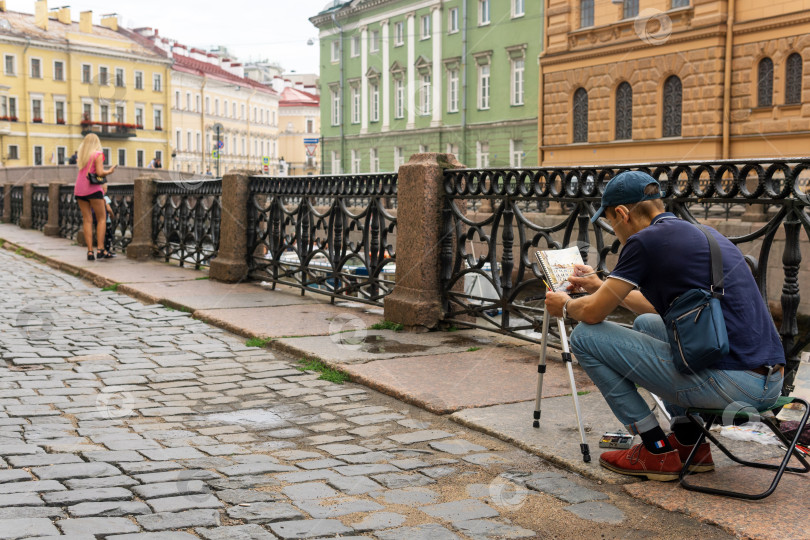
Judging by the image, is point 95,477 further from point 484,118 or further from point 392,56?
point 392,56

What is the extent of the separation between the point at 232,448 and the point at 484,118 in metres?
44.0

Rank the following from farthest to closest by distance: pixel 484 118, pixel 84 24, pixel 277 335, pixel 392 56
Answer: pixel 84 24 < pixel 392 56 < pixel 484 118 < pixel 277 335

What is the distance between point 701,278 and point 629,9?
1249 inches

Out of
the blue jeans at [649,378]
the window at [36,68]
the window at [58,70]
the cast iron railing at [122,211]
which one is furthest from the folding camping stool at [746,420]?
the window at [58,70]

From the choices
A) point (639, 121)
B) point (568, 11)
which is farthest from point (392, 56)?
point (639, 121)

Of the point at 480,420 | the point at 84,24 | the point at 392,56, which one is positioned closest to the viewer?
the point at 480,420

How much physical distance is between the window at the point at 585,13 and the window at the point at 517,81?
9.43 metres

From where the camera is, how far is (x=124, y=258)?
15.2 m

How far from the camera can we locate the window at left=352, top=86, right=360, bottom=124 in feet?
199

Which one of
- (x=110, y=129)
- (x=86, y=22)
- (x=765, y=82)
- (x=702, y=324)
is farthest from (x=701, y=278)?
(x=86, y=22)

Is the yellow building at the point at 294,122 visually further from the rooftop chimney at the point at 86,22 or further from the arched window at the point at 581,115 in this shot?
the arched window at the point at 581,115

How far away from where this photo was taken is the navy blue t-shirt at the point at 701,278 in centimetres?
382

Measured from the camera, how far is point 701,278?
3.81 m

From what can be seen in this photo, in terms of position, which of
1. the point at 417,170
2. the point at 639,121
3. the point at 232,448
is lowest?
the point at 232,448
